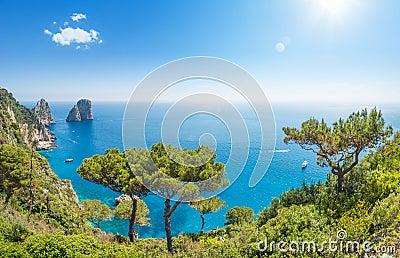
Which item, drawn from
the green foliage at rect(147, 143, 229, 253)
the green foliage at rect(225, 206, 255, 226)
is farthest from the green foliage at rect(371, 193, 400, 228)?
the green foliage at rect(225, 206, 255, 226)

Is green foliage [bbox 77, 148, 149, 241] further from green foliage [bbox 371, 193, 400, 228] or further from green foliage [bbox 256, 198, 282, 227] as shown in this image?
green foliage [bbox 371, 193, 400, 228]

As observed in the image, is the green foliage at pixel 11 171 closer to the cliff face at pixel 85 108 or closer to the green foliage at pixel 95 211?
the green foliage at pixel 95 211

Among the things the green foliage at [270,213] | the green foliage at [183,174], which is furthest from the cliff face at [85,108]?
the green foliage at [270,213]

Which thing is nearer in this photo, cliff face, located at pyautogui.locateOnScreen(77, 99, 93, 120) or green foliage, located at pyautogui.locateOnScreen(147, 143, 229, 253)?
green foliage, located at pyautogui.locateOnScreen(147, 143, 229, 253)

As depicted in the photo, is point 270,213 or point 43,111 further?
point 43,111

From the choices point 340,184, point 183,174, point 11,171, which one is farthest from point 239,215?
point 11,171

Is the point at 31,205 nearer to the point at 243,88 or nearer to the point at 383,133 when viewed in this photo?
the point at 243,88

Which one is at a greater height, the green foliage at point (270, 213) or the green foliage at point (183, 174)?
the green foliage at point (183, 174)

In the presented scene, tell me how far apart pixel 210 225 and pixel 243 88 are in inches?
960

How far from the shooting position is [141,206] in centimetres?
1911

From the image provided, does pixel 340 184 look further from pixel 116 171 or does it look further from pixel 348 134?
pixel 116 171

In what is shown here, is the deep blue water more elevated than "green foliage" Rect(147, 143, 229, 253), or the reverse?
"green foliage" Rect(147, 143, 229, 253)

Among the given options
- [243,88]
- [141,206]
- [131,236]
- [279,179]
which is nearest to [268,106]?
[243,88]

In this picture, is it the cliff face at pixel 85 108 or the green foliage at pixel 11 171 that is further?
the cliff face at pixel 85 108
